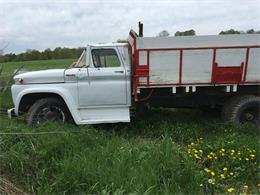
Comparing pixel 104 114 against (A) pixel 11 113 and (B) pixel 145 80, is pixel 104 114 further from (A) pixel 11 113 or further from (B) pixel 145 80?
(A) pixel 11 113

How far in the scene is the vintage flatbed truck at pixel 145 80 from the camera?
6.24m

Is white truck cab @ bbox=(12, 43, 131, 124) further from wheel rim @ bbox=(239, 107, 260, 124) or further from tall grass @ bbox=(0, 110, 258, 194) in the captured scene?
wheel rim @ bbox=(239, 107, 260, 124)

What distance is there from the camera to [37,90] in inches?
253

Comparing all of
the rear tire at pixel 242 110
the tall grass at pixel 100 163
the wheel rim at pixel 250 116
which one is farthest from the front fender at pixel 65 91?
the wheel rim at pixel 250 116

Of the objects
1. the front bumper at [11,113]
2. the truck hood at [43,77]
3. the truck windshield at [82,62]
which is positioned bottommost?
the front bumper at [11,113]

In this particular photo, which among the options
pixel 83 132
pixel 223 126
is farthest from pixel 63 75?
pixel 223 126

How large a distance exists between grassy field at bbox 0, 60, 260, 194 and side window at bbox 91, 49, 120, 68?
1.44 m

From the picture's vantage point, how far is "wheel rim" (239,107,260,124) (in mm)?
6785

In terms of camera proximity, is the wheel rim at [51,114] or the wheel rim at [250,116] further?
the wheel rim at [250,116]

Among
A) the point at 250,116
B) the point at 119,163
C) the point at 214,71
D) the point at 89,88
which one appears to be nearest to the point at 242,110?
the point at 250,116

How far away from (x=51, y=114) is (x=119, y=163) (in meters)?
2.90

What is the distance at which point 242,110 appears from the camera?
6.68 metres

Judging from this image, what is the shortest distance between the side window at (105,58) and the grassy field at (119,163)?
1.44 metres

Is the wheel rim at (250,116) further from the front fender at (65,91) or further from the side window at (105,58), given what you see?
the front fender at (65,91)
